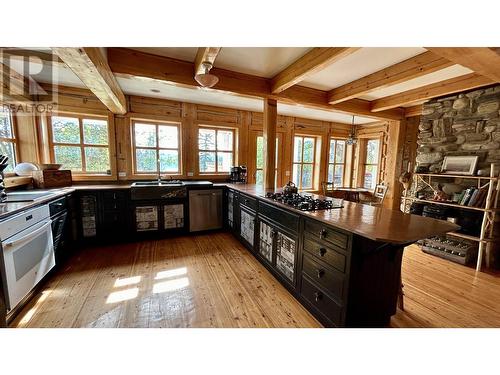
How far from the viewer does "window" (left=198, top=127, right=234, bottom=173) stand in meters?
4.35

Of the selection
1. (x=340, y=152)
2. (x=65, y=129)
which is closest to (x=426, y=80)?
(x=340, y=152)

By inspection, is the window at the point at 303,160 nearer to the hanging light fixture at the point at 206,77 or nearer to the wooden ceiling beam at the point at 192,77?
the wooden ceiling beam at the point at 192,77

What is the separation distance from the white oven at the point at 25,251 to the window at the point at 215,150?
8.57ft

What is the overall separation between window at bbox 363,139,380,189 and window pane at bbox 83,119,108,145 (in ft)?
20.6

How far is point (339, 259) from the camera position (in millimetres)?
1520

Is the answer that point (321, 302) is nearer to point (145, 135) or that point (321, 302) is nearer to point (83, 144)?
point (145, 135)

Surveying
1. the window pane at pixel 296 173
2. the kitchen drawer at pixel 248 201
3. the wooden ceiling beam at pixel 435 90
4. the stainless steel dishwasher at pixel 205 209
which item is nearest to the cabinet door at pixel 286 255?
the kitchen drawer at pixel 248 201

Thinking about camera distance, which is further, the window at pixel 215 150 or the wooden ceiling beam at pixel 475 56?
the window at pixel 215 150

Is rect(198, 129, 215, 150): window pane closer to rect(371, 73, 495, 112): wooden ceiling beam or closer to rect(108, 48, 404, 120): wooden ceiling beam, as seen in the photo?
rect(108, 48, 404, 120): wooden ceiling beam

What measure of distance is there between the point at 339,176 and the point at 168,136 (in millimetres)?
4801

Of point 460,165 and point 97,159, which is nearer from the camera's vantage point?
point 460,165

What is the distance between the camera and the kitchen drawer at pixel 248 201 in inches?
111

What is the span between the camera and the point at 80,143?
355cm

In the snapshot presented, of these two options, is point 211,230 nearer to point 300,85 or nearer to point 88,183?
point 88,183
